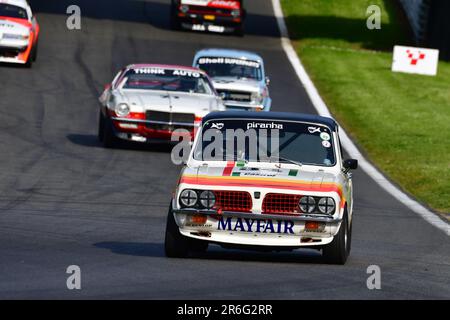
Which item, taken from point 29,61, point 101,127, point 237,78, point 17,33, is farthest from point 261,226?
point 29,61

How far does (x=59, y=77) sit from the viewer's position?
30.8 metres

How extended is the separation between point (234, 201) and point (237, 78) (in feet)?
49.6

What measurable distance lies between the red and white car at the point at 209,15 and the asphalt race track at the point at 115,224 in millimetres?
5775

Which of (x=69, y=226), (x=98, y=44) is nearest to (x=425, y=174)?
(x=69, y=226)

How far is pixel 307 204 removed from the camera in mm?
11547

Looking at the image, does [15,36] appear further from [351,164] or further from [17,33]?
[351,164]

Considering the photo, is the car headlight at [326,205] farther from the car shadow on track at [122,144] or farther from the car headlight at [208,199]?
the car shadow on track at [122,144]

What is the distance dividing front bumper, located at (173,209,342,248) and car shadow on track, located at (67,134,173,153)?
36.4 ft

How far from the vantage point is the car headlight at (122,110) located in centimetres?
2181

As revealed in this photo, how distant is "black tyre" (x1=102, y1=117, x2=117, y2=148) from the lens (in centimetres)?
2206

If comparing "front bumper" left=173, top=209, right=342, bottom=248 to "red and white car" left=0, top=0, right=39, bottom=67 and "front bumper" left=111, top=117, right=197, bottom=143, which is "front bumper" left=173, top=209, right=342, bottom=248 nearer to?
"front bumper" left=111, top=117, right=197, bottom=143

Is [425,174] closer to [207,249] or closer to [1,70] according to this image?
[207,249]
